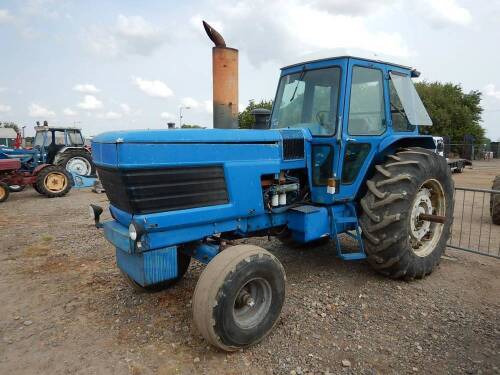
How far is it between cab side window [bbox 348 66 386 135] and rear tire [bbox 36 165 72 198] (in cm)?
927

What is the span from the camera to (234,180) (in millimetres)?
3146

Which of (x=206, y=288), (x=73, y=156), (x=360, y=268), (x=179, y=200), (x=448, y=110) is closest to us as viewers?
(x=206, y=288)

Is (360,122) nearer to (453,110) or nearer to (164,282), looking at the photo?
(164,282)

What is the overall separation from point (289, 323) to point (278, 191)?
1.17 m

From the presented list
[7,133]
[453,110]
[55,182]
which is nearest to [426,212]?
[55,182]

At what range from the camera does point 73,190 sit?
1190 centimetres

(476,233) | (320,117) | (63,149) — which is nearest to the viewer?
(320,117)

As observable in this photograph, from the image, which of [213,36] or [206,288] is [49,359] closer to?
[206,288]

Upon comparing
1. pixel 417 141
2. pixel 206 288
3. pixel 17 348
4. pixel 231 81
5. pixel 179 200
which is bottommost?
pixel 17 348

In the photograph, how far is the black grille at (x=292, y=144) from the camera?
11.8 ft

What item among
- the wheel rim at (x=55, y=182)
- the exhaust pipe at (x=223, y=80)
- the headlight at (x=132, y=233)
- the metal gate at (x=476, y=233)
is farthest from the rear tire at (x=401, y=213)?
the wheel rim at (x=55, y=182)

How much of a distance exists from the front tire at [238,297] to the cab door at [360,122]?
131 cm

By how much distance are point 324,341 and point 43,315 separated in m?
2.48

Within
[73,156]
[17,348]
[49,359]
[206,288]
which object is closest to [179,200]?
[206,288]
